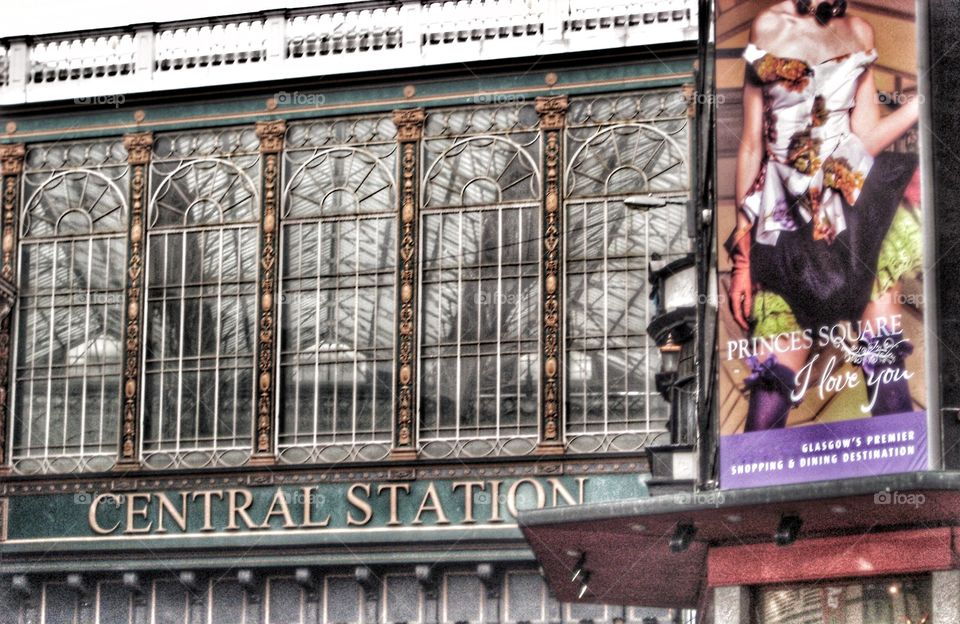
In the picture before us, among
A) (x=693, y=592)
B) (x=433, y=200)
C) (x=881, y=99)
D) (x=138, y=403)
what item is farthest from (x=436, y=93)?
(x=881, y=99)

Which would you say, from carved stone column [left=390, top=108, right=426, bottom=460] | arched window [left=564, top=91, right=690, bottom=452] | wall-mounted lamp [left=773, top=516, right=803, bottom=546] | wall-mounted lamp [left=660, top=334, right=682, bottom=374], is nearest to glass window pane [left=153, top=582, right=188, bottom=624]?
carved stone column [left=390, top=108, right=426, bottom=460]

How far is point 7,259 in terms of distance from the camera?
47.9 meters

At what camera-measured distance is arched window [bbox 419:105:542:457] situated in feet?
147

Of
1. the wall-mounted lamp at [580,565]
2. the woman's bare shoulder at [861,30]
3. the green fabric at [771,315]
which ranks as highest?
the woman's bare shoulder at [861,30]

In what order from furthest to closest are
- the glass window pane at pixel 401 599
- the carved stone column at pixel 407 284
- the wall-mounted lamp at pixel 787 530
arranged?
the carved stone column at pixel 407 284, the glass window pane at pixel 401 599, the wall-mounted lamp at pixel 787 530

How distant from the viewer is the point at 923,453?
21.8 m

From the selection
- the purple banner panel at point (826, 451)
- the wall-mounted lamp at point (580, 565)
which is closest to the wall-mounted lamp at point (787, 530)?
the purple banner panel at point (826, 451)

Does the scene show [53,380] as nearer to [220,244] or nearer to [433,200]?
[220,244]

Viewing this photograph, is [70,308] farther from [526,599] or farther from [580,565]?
[580,565]

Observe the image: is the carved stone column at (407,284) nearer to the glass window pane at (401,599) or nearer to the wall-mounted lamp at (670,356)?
the glass window pane at (401,599)

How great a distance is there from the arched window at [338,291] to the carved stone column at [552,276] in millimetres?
3040

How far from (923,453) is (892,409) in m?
0.71

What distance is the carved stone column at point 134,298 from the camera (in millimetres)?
46469

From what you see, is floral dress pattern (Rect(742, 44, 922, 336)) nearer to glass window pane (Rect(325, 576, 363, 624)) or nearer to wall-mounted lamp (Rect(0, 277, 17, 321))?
glass window pane (Rect(325, 576, 363, 624))
